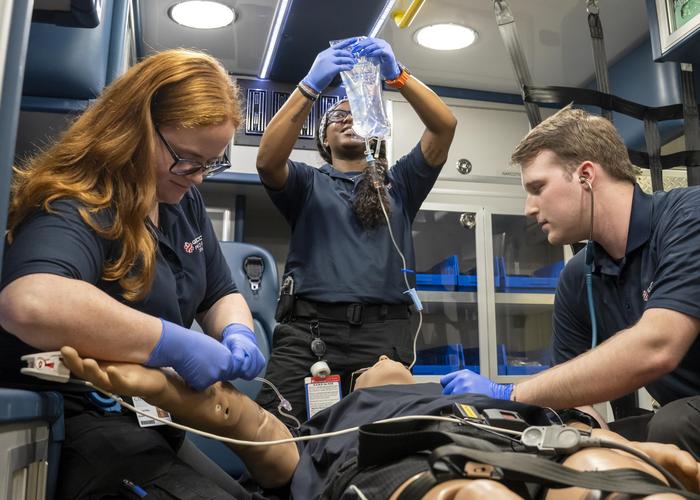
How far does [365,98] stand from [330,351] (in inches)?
38.0

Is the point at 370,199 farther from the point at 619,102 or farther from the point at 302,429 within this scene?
the point at 619,102

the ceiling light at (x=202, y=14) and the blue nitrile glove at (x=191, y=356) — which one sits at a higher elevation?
the ceiling light at (x=202, y=14)

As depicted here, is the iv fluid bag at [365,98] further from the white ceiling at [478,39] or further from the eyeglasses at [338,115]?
the white ceiling at [478,39]

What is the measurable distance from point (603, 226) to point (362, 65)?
105cm

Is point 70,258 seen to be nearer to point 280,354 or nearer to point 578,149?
point 280,354

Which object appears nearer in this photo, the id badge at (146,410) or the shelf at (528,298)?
the id badge at (146,410)

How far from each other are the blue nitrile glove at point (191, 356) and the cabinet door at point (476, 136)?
2503 millimetres

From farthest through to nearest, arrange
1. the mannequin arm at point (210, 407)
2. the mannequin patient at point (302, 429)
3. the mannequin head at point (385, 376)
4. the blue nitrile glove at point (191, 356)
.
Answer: the mannequin head at point (385, 376) → the blue nitrile glove at point (191, 356) → the mannequin arm at point (210, 407) → the mannequin patient at point (302, 429)

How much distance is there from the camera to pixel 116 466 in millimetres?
1007

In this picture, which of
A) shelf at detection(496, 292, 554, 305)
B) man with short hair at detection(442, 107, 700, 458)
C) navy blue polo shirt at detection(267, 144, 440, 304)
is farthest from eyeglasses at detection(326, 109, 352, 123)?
shelf at detection(496, 292, 554, 305)

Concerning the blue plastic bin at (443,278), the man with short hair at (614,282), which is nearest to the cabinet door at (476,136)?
the blue plastic bin at (443,278)

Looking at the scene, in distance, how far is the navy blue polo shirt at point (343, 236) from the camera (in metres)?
2.04

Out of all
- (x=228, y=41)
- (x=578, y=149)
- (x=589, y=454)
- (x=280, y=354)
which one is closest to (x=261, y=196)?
(x=228, y=41)

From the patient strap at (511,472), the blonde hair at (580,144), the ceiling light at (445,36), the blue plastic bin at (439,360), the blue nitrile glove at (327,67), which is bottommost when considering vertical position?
the blue plastic bin at (439,360)
